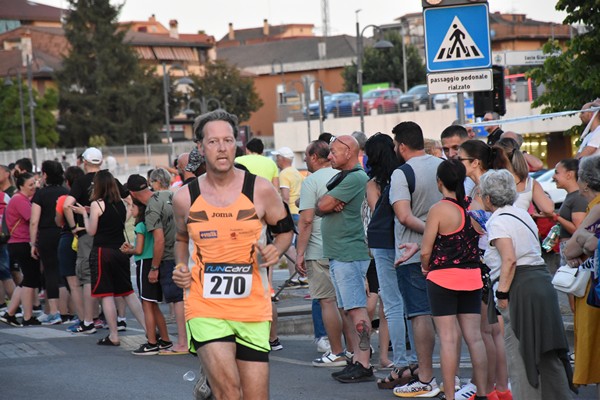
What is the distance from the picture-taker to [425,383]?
29.9ft

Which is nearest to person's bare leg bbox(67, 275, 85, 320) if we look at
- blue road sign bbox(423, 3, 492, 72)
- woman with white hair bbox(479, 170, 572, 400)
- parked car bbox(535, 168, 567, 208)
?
blue road sign bbox(423, 3, 492, 72)

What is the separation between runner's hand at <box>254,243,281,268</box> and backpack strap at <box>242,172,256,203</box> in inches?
11.9

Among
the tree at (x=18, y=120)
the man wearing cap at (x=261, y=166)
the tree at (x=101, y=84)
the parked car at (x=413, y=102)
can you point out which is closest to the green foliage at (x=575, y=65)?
the man wearing cap at (x=261, y=166)

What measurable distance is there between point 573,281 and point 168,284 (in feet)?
17.3

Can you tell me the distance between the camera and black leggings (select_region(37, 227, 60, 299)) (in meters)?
14.9

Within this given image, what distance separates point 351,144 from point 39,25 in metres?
129

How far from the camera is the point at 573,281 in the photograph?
785 cm

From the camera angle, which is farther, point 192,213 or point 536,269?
point 536,269

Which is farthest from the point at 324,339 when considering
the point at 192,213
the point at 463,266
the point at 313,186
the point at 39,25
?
the point at 39,25

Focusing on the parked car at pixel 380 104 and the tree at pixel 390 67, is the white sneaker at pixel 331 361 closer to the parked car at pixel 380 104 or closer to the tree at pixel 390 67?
the parked car at pixel 380 104

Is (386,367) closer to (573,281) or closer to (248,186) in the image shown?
(573,281)

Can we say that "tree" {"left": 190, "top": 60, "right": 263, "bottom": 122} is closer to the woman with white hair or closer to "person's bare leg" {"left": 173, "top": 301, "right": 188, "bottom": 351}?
"person's bare leg" {"left": 173, "top": 301, "right": 188, "bottom": 351}

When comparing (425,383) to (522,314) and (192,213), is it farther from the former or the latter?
(192,213)

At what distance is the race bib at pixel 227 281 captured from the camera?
6.76 m
